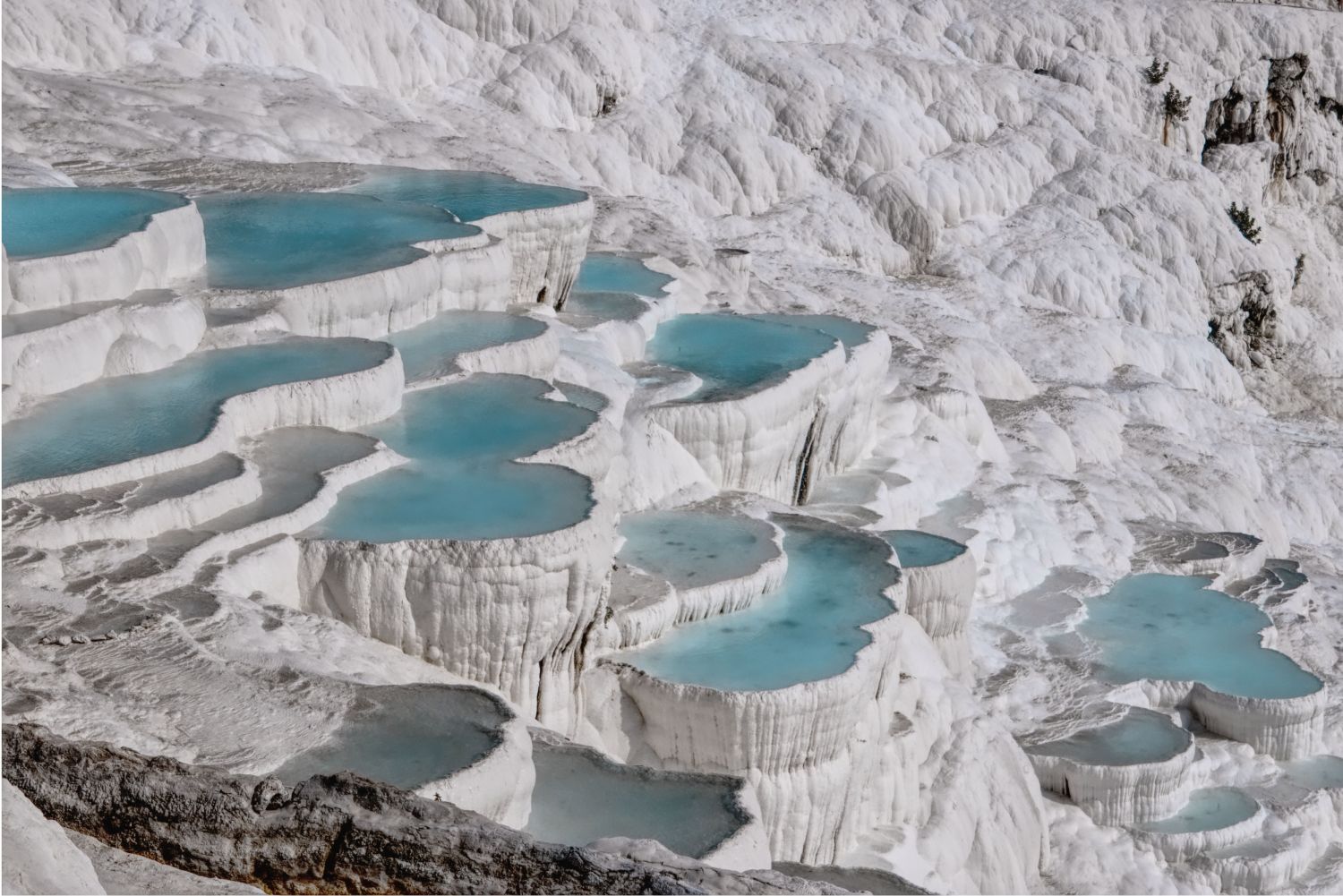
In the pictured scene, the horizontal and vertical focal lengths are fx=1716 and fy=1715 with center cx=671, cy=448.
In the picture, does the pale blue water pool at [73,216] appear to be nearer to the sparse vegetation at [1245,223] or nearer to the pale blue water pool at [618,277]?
the pale blue water pool at [618,277]

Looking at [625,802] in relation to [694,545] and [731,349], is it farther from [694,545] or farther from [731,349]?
[731,349]

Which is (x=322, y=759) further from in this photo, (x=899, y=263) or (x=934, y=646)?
(x=899, y=263)

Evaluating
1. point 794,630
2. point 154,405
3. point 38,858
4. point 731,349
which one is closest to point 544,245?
point 731,349

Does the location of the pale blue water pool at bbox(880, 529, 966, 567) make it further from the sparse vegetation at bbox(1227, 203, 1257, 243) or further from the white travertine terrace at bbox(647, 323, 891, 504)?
the sparse vegetation at bbox(1227, 203, 1257, 243)

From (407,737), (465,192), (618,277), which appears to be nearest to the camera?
(407,737)

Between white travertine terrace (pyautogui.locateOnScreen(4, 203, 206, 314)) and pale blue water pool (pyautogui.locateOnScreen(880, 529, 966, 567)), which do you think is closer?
white travertine terrace (pyautogui.locateOnScreen(4, 203, 206, 314))

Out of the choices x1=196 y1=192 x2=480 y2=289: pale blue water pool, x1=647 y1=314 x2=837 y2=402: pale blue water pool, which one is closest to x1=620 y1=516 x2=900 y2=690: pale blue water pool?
x1=647 y1=314 x2=837 y2=402: pale blue water pool
